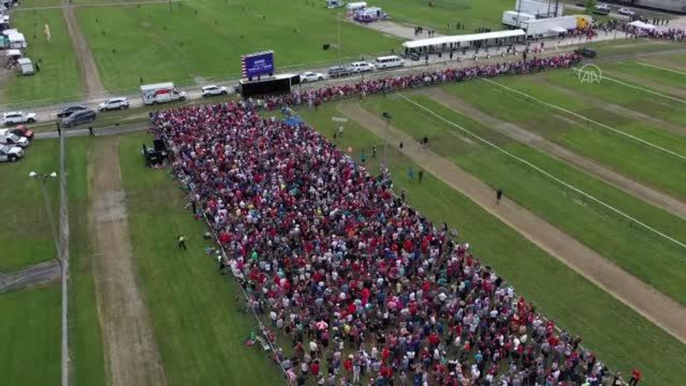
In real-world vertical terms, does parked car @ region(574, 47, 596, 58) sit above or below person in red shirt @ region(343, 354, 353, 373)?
above

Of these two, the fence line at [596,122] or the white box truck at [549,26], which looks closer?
the fence line at [596,122]

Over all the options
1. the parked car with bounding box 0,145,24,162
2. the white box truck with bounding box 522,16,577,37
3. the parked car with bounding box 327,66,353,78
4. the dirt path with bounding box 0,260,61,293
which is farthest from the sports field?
the white box truck with bounding box 522,16,577,37

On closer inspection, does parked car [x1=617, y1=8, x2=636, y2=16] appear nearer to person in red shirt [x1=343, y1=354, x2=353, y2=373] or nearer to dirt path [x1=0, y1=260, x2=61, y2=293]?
person in red shirt [x1=343, y1=354, x2=353, y2=373]

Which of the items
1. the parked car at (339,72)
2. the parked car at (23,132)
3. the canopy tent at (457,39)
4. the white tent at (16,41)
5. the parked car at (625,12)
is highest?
the white tent at (16,41)

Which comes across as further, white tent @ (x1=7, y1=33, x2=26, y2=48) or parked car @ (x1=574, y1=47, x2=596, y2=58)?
white tent @ (x1=7, y1=33, x2=26, y2=48)

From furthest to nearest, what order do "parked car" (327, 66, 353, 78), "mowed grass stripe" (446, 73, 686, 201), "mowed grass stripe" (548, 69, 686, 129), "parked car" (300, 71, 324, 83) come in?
"parked car" (327, 66, 353, 78)
"parked car" (300, 71, 324, 83)
"mowed grass stripe" (548, 69, 686, 129)
"mowed grass stripe" (446, 73, 686, 201)

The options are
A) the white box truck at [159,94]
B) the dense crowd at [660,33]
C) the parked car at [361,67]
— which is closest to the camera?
the white box truck at [159,94]

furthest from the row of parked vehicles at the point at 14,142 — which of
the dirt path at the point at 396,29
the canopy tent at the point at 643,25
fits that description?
the canopy tent at the point at 643,25

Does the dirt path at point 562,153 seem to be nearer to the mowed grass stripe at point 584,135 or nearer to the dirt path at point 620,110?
the mowed grass stripe at point 584,135
